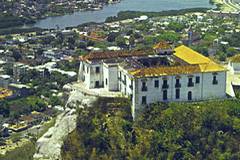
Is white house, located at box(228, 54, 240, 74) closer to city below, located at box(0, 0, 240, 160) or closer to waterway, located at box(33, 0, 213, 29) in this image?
city below, located at box(0, 0, 240, 160)

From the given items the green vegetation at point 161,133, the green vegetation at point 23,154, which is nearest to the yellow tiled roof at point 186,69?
the green vegetation at point 161,133

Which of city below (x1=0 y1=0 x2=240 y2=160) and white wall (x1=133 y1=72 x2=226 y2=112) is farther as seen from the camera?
white wall (x1=133 y1=72 x2=226 y2=112)

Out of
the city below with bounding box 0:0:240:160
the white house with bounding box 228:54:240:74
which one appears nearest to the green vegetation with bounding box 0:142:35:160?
the city below with bounding box 0:0:240:160

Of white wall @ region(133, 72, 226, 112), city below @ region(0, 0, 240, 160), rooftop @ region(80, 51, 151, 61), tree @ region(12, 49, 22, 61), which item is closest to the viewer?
city below @ region(0, 0, 240, 160)

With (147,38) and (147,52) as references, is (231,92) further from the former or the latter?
(147,38)

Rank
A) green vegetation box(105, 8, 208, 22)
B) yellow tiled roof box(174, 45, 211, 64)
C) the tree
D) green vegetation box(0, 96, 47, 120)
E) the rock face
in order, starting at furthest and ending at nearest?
1. green vegetation box(105, 8, 208, 22)
2. the tree
3. green vegetation box(0, 96, 47, 120)
4. yellow tiled roof box(174, 45, 211, 64)
5. the rock face

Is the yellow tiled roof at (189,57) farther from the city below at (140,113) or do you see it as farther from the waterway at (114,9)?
the waterway at (114,9)

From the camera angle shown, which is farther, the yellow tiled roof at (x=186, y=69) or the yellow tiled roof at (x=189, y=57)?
the yellow tiled roof at (x=189, y=57)
